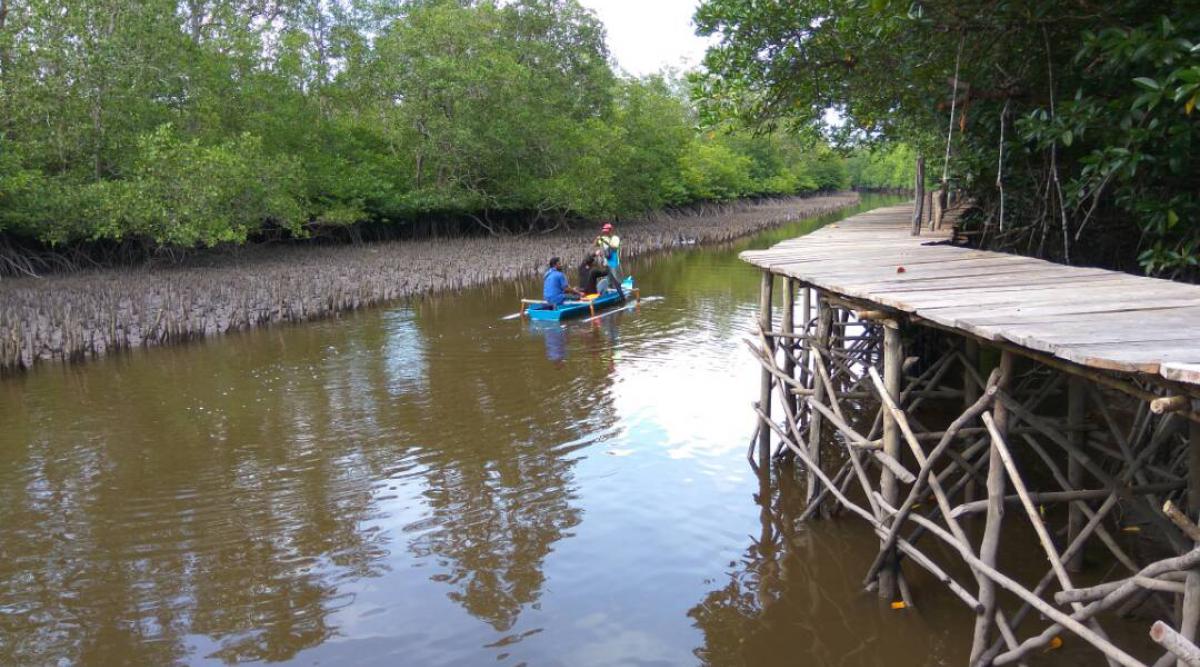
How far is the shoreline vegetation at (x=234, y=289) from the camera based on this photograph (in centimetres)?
1364

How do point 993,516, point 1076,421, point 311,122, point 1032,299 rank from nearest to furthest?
point 993,516 → point 1032,299 → point 1076,421 → point 311,122

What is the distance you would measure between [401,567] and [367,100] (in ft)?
90.2

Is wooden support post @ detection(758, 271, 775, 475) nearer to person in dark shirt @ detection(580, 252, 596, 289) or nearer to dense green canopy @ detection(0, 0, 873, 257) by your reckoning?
dense green canopy @ detection(0, 0, 873, 257)

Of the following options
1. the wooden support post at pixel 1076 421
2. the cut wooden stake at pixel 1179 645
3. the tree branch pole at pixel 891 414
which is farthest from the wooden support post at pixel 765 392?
the cut wooden stake at pixel 1179 645

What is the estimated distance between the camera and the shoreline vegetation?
1364 cm

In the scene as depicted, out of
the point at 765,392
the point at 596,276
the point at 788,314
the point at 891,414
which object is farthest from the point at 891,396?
the point at 596,276

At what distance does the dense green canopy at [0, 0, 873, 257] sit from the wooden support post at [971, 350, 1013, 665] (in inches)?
464

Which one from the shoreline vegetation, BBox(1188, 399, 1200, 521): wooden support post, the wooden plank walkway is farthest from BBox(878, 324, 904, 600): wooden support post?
the shoreline vegetation

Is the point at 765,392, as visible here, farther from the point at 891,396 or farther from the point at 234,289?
the point at 234,289

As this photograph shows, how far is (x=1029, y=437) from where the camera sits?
5.28 metres

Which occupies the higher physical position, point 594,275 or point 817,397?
point 594,275

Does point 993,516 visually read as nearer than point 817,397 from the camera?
Yes

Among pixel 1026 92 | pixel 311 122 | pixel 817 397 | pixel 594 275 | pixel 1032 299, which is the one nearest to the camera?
pixel 1032 299

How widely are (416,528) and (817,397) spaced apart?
3.41 meters
